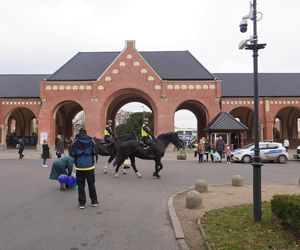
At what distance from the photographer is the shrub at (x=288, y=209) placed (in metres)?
5.85

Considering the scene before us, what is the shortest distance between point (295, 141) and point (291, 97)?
30.3 ft

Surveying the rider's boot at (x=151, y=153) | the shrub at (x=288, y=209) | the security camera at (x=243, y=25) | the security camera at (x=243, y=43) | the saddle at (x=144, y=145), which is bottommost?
the shrub at (x=288, y=209)

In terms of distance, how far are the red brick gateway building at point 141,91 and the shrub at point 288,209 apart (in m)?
31.8

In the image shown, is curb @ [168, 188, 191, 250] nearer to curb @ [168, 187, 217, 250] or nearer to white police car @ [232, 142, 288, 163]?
curb @ [168, 187, 217, 250]

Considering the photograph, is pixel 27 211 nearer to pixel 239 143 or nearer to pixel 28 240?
pixel 28 240

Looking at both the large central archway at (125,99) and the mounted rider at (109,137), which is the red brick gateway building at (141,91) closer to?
the large central archway at (125,99)

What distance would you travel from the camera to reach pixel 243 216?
24.2 feet

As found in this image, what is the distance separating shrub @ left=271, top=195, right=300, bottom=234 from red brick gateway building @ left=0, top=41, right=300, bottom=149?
3176 centimetres

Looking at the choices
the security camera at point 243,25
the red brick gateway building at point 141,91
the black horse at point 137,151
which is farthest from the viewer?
the red brick gateway building at point 141,91

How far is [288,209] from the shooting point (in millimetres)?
6117

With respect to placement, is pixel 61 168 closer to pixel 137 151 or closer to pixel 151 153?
pixel 137 151

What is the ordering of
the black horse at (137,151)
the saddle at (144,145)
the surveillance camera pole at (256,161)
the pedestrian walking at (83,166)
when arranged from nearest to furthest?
the surveillance camera pole at (256,161), the pedestrian walking at (83,166), the black horse at (137,151), the saddle at (144,145)

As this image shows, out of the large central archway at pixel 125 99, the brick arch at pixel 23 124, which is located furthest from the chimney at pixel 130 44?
the brick arch at pixel 23 124

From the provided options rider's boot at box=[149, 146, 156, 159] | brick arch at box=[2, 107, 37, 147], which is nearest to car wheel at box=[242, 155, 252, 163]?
rider's boot at box=[149, 146, 156, 159]
